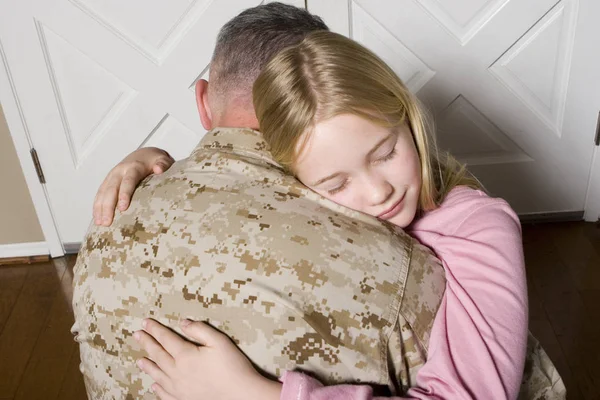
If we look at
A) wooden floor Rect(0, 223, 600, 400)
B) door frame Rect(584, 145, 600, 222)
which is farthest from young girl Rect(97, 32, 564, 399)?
door frame Rect(584, 145, 600, 222)

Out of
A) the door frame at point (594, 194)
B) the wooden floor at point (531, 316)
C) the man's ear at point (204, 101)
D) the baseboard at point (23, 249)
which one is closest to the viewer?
the man's ear at point (204, 101)

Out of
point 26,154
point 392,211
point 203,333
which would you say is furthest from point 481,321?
point 26,154

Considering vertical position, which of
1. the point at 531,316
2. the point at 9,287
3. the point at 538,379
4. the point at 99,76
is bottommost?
the point at 9,287

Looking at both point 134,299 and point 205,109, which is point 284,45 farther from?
point 134,299

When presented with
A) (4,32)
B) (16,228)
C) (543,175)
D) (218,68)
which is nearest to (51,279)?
(16,228)

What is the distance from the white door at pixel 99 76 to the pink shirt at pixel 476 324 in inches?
60.1

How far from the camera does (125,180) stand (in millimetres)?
1121

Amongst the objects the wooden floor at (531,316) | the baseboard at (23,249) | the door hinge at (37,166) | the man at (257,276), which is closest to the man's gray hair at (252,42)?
the man at (257,276)

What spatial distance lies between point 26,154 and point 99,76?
1.50 feet

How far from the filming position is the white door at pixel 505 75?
2.35 m

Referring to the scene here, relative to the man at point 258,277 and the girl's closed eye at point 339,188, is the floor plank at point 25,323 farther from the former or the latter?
the girl's closed eye at point 339,188

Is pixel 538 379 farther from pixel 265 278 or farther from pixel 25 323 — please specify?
pixel 25 323

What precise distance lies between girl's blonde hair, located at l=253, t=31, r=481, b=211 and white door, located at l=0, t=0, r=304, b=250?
1345 mm

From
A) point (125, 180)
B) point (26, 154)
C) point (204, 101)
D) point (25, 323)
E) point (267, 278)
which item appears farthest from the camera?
point (26, 154)
